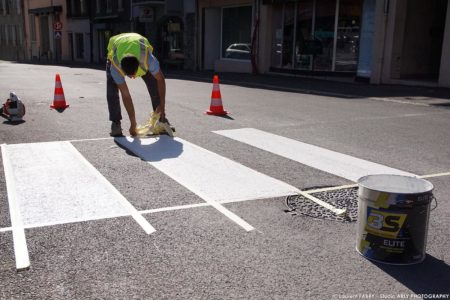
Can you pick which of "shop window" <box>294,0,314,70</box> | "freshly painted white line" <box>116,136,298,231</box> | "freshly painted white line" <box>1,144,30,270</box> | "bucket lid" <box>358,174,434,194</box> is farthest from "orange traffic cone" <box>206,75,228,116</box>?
"shop window" <box>294,0,314,70</box>

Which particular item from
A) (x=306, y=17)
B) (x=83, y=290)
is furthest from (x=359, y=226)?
(x=306, y=17)

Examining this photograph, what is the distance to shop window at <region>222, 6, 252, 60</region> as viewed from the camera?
23.6m

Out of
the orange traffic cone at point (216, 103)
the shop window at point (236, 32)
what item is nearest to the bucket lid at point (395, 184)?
the orange traffic cone at point (216, 103)

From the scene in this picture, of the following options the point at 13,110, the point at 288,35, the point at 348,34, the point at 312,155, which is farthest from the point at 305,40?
the point at 312,155

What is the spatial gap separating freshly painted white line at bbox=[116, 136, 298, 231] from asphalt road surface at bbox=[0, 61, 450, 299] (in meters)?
0.02

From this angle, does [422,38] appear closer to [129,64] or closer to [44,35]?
[129,64]

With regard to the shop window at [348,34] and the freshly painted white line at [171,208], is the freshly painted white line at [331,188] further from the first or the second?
the shop window at [348,34]

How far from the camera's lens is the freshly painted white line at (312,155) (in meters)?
5.72

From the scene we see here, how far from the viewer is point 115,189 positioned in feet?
16.3

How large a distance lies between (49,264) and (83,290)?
0.47 meters

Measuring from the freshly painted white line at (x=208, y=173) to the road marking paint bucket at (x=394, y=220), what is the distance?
100 centimetres

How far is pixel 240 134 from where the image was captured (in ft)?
26.0

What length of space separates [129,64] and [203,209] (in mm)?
3067

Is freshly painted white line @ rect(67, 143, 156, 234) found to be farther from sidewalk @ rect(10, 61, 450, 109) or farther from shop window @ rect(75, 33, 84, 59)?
shop window @ rect(75, 33, 84, 59)
